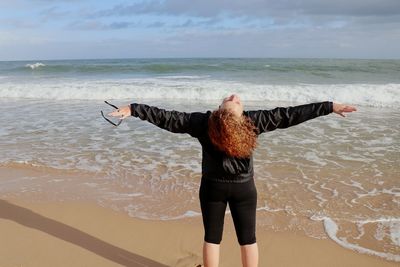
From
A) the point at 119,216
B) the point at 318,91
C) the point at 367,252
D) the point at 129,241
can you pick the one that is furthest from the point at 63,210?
the point at 318,91

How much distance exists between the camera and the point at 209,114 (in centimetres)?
323

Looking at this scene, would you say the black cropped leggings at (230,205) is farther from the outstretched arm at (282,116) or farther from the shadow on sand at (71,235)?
the shadow on sand at (71,235)

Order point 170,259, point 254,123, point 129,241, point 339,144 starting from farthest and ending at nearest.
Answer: point 339,144 → point 129,241 → point 170,259 → point 254,123

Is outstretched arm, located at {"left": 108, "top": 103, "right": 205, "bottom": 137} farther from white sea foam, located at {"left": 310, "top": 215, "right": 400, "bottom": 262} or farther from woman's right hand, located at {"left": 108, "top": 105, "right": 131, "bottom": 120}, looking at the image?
white sea foam, located at {"left": 310, "top": 215, "right": 400, "bottom": 262}

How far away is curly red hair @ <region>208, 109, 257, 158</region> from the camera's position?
119 inches

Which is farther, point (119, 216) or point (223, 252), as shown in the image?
point (119, 216)

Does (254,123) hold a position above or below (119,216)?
above

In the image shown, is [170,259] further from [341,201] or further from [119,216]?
[341,201]

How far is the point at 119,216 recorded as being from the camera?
17.3 feet

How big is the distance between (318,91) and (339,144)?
35.0 feet

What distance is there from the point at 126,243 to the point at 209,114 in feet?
6.77

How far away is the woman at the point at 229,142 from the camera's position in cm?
306

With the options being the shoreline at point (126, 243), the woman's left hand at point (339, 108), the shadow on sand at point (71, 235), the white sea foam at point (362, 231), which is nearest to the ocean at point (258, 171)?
the white sea foam at point (362, 231)

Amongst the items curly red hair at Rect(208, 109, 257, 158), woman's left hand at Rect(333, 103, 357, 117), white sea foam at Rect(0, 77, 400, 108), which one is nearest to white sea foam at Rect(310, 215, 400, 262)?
woman's left hand at Rect(333, 103, 357, 117)
